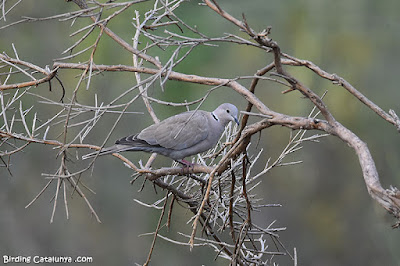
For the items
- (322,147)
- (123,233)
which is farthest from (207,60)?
(123,233)

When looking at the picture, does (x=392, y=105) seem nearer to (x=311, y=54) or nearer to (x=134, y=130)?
(x=311, y=54)

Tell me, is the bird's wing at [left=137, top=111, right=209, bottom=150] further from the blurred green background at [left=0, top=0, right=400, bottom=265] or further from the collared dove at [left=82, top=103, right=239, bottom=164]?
the blurred green background at [left=0, top=0, right=400, bottom=265]

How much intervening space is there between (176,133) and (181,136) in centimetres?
17

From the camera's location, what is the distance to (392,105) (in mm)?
7191

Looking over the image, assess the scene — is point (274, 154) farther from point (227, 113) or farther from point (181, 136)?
point (181, 136)

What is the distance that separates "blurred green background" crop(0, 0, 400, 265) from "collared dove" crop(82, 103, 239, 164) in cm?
323

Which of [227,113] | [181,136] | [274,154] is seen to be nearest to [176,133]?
[181,136]

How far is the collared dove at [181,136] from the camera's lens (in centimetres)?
329

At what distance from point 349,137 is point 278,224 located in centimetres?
597

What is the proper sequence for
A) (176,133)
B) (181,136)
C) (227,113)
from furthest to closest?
1. (227,113)
2. (181,136)
3. (176,133)

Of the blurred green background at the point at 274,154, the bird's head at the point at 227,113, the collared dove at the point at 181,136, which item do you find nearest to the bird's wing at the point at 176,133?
the collared dove at the point at 181,136

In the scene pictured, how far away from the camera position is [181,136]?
3.40 m

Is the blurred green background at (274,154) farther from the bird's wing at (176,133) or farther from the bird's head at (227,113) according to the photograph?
the bird's wing at (176,133)

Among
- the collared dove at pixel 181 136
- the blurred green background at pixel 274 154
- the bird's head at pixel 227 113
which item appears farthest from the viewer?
the blurred green background at pixel 274 154
